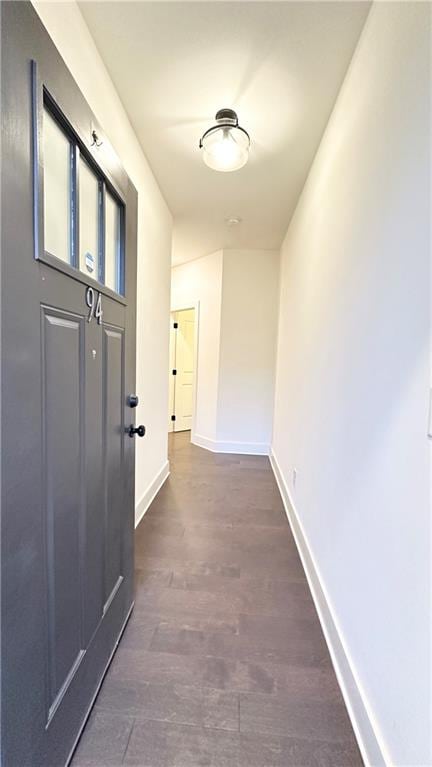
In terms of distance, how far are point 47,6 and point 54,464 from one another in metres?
1.53

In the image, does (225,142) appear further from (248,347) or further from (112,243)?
(248,347)

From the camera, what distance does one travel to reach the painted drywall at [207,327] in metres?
4.39

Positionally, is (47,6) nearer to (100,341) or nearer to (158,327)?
(100,341)

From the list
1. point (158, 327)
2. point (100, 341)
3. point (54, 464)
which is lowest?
point (54, 464)

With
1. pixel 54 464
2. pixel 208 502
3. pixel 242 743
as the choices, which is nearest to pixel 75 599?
pixel 54 464

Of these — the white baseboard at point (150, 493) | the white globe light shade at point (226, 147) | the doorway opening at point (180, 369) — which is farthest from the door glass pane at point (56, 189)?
the doorway opening at point (180, 369)

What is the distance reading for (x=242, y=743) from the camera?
41.4 inches

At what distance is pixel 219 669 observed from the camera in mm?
1300

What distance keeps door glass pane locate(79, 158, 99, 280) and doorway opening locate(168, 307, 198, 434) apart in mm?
4222

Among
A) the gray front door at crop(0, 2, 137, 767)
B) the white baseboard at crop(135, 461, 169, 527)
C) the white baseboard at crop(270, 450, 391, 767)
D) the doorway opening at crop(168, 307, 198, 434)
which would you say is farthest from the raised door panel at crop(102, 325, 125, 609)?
the doorway opening at crop(168, 307, 198, 434)

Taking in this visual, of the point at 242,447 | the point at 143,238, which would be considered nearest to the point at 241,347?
the point at 242,447

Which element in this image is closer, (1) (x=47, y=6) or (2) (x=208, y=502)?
(1) (x=47, y=6)

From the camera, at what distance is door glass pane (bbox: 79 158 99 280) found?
1.04 meters

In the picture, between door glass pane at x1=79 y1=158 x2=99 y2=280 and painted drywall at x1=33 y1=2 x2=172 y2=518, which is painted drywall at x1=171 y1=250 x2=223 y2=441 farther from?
door glass pane at x1=79 y1=158 x2=99 y2=280
